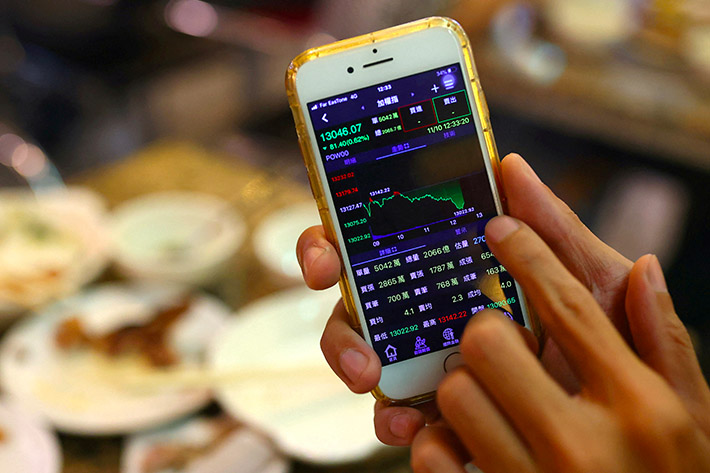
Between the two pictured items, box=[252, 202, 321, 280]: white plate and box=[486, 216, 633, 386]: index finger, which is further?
box=[252, 202, 321, 280]: white plate

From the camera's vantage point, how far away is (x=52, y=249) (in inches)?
51.6

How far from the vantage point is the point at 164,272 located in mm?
1186

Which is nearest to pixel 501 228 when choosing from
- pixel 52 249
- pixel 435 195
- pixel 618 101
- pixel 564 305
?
pixel 564 305

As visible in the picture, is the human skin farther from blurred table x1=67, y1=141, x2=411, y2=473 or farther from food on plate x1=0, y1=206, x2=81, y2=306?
food on plate x1=0, y1=206, x2=81, y2=306

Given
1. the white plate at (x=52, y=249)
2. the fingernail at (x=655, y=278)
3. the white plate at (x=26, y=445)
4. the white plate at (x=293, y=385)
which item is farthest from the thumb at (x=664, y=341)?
the white plate at (x=52, y=249)

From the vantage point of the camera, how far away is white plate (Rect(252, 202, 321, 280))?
122cm

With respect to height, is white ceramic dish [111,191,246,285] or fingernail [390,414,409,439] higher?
white ceramic dish [111,191,246,285]

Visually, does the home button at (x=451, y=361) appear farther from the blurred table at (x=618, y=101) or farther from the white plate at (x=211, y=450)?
the blurred table at (x=618, y=101)

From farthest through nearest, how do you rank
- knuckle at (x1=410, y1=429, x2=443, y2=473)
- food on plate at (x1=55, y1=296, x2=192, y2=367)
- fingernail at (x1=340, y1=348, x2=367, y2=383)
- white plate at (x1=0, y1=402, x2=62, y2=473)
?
food on plate at (x1=55, y1=296, x2=192, y2=367), white plate at (x1=0, y1=402, x2=62, y2=473), fingernail at (x1=340, y1=348, x2=367, y2=383), knuckle at (x1=410, y1=429, x2=443, y2=473)

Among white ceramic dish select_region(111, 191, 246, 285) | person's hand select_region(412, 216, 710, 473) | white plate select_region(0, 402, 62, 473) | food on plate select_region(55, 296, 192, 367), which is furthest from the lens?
white ceramic dish select_region(111, 191, 246, 285)

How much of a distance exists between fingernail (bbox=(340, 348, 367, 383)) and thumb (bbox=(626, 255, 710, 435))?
0.85 feet

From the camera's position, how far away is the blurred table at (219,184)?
1.27 metres

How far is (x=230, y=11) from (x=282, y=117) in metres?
0.59

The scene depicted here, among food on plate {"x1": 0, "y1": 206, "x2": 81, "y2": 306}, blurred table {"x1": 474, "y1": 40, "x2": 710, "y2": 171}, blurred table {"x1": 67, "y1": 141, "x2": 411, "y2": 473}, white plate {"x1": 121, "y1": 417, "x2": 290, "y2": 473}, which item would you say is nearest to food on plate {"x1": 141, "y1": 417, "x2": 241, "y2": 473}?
white plate {"x1": 121, "y1": 417, "x2": 290, "y2": 473}
